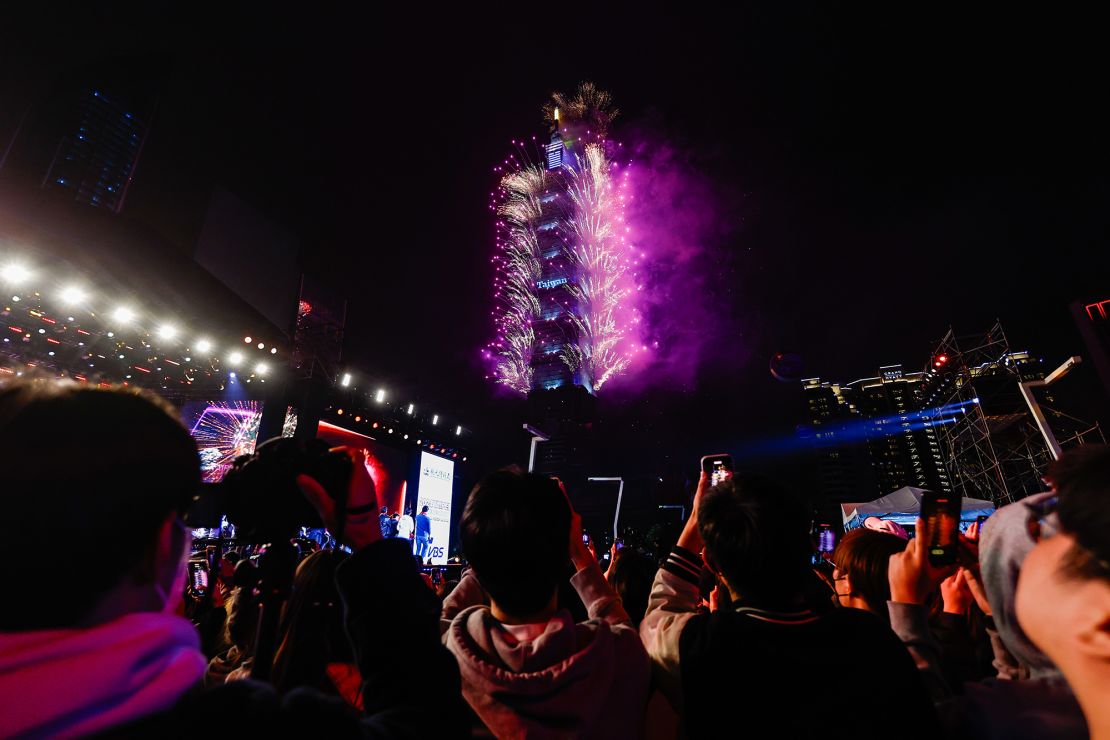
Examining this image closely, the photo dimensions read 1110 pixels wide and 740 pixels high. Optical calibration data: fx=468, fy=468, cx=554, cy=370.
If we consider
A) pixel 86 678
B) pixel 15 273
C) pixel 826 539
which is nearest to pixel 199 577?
pixel 86 678

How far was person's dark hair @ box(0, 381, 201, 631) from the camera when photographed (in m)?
0.71

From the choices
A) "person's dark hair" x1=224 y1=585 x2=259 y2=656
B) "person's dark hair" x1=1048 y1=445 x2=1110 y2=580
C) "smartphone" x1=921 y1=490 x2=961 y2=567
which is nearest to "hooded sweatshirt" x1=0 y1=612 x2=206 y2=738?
"person's dark hair" x1=1048 y1=445 x2=1110 y2=580

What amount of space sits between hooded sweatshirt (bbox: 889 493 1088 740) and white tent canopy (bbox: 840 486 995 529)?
1136cm

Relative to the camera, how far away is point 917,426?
4691cm

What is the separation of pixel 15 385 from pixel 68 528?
0.34 metres

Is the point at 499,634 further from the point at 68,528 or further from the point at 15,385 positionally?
the point at 15,385

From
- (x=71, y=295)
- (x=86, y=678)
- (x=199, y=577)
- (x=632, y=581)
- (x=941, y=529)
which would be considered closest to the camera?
(x=86, y=678)

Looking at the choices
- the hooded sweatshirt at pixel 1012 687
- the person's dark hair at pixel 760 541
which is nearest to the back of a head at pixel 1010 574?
the hooded sweatshirt at pixel 1012 687

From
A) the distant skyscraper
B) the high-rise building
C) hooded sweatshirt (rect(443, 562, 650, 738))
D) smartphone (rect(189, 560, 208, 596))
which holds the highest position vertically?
the distant skyscraper

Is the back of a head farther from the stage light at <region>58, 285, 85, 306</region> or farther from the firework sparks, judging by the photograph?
the firework sparks

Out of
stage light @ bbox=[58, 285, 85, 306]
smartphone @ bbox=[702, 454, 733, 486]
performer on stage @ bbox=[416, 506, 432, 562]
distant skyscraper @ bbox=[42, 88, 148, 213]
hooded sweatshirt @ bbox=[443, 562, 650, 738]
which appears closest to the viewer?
hooded sweatshirt @ bbox=[443, 562, 650, 738]

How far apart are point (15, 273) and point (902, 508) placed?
69.7 ft

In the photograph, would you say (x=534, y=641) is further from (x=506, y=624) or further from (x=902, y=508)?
(x=902, y=508)

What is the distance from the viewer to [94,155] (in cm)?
3019
